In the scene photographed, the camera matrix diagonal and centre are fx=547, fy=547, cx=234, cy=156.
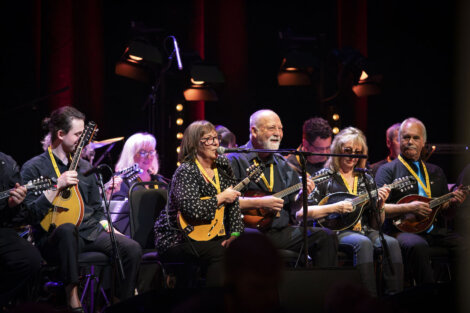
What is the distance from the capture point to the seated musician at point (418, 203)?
16.4 feet

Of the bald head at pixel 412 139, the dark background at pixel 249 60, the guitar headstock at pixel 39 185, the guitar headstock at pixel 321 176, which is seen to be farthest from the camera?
the dark background at pixel 249 60

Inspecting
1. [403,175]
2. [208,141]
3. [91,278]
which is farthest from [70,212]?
[403,175]

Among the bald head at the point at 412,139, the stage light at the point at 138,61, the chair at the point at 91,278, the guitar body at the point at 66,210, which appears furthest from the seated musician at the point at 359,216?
the stage light at the point at 138,61

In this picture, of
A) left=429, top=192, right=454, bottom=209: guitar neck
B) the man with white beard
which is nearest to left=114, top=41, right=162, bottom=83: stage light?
the man with white beard

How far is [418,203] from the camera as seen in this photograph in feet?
17.1

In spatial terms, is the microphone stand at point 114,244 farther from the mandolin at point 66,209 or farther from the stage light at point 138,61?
the stage light at point 138,61

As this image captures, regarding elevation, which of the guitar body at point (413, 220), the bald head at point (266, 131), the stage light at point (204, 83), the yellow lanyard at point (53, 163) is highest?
the stage light at point (204, 83)

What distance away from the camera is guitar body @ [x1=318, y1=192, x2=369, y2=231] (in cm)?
502

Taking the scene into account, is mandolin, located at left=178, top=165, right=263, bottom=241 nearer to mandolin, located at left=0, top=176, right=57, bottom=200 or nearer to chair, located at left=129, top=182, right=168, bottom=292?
chair, located at left=129, top=182, right=168, bottom=292

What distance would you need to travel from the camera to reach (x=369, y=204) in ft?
16.6

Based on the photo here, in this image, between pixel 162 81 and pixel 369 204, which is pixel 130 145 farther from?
pixel 369 204

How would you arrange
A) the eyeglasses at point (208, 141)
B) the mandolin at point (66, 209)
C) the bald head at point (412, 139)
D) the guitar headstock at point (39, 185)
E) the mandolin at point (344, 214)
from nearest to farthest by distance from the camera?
1. the guitar headstock at point (39, 185)
2. the mandolin at point (66, 209)
3. the eyeglasses at point (208, 141)
4. the mandolin at point (344, 214)
5. the bald head at point (412, 139)

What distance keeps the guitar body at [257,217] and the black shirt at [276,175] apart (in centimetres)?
8

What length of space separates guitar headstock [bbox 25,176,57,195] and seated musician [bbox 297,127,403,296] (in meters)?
2.18
